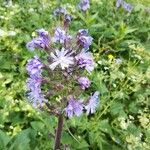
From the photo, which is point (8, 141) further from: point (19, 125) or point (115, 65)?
point (115, 65)

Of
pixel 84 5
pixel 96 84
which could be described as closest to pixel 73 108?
pixel 96 84

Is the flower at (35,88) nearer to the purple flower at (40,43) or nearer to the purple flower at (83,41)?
the purple flower at (40,43)

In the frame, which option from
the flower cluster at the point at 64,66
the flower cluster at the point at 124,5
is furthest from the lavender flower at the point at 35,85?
the flower cluster at the point at 124,5

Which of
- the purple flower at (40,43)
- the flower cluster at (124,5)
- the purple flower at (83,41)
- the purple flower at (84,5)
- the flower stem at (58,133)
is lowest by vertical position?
the flower stem at (58,133)

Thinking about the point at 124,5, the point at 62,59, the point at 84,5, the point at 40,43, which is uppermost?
the point at 124,5

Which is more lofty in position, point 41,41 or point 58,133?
point 41,41

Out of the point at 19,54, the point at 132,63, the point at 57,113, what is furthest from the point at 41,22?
the point at 57,113

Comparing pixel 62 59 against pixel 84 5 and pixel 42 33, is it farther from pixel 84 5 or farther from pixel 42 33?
pixel 84 5

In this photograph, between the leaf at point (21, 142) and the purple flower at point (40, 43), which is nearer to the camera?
the purple flower at point (40, 43)

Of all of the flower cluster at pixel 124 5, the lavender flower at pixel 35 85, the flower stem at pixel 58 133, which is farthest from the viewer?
the flower cluster at pixel 124 5
